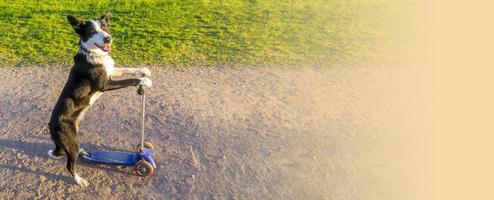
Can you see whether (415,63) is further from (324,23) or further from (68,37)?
(68,37)

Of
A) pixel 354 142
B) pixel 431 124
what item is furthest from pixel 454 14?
pixel 354 142

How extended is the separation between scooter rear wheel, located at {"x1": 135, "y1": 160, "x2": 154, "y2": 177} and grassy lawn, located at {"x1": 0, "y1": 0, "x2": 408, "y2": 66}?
13.6ft

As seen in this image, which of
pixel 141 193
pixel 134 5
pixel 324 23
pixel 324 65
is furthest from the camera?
pixel 134 5

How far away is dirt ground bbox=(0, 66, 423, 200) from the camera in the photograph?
20.7ft

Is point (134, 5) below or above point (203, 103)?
above

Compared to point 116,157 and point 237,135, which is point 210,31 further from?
point 116,157

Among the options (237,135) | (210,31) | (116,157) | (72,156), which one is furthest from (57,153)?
(210,31)

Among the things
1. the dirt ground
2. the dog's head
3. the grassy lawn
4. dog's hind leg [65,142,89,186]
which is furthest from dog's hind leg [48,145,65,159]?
the grassy lawn

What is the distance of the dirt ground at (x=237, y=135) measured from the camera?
20.7 feet

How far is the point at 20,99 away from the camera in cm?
838

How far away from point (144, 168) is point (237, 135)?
1761mm

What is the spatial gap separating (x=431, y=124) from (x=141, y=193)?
528cm

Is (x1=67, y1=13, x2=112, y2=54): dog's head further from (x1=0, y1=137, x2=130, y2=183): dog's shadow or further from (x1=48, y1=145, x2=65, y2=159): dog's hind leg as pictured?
(x1=0, y1=137, x2=130, y2=183): dog's shadow

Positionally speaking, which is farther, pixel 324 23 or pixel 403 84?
pixel 324 23
